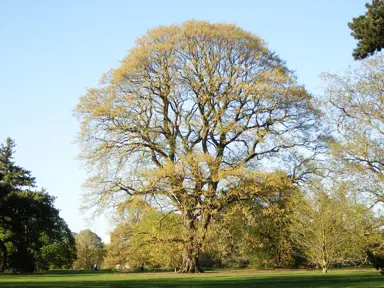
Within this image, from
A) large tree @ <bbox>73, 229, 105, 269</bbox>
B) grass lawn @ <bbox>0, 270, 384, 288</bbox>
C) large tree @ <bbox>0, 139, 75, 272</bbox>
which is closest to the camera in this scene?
grass lawn @ <bbox>0, 270, 384, 288</bbox>

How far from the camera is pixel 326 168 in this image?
33156mm

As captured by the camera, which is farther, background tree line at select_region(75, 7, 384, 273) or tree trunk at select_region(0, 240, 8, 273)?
Result: tree trunk at select_region(0, 240, 8, 273)

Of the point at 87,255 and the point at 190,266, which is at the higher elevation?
the point at 87,255

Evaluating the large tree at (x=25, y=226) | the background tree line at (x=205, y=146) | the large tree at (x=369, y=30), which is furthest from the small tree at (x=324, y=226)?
the large tree at (x=25, y=226)

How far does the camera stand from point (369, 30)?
15555mm

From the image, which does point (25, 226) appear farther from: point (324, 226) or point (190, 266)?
point (324, 226)

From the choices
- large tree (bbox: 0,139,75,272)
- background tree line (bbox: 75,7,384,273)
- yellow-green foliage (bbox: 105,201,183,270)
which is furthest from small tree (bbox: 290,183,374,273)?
large tree (bbox: 0,139,75,272)

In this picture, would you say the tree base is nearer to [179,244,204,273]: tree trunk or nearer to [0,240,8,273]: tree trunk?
[179,244,204,273]: tree trunk

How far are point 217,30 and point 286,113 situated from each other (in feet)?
25.1

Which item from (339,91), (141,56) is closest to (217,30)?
(141,56)

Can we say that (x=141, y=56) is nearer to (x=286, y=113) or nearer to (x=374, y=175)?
(x=286, y=113)

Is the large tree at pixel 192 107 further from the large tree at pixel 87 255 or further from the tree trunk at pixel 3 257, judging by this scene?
the large tree at pixel 87 255

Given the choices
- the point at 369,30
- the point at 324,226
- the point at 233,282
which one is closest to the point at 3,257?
the point at 324,226

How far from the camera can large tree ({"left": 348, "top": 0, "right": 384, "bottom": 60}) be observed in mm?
15422
